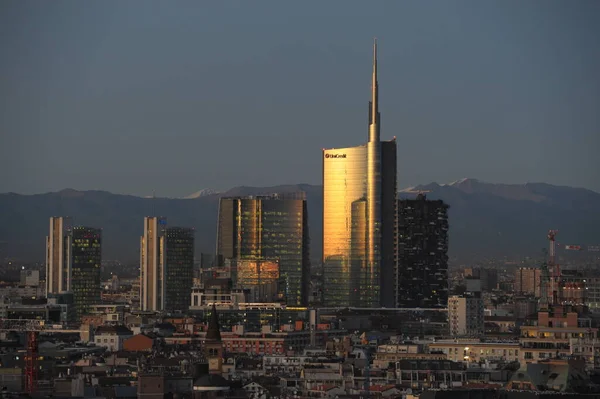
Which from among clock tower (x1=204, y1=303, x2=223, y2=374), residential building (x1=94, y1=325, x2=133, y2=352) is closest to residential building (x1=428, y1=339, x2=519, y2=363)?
clock tower (x1=204, y1=303, x2=223, y2=374)

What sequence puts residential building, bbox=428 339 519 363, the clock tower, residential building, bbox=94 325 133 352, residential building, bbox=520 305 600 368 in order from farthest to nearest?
residential building, bbox=94 325 133 352 < residential building, bbox=428 339 519 363 < residential building, bbox=520 305 600 368 < the clock tower

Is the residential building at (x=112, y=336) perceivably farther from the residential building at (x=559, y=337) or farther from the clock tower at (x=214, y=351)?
the residential building at (x=559, y=337)

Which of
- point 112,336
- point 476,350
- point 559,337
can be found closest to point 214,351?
point 559,337

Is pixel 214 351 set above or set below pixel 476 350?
above

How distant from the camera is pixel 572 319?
127750 millimetres

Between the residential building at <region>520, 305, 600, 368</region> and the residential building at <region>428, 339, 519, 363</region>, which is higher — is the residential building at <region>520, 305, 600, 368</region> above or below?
above

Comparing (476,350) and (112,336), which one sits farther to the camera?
(112,336)

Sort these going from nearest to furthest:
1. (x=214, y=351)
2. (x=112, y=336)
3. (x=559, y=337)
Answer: (x=559, y=337), (x=214, y=351), (x=112, y=336)

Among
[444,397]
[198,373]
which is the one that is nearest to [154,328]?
[198,373]

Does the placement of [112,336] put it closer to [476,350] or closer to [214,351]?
[476,350]

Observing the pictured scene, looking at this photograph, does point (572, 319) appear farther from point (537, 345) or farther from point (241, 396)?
point (241, 396)

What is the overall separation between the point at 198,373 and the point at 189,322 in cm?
9284

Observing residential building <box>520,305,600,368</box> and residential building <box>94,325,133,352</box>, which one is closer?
residential building <box>520,305,600,368</box>

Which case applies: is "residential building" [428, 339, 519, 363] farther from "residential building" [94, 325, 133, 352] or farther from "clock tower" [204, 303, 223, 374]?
"residential building" [94, 325, 133, 352]
